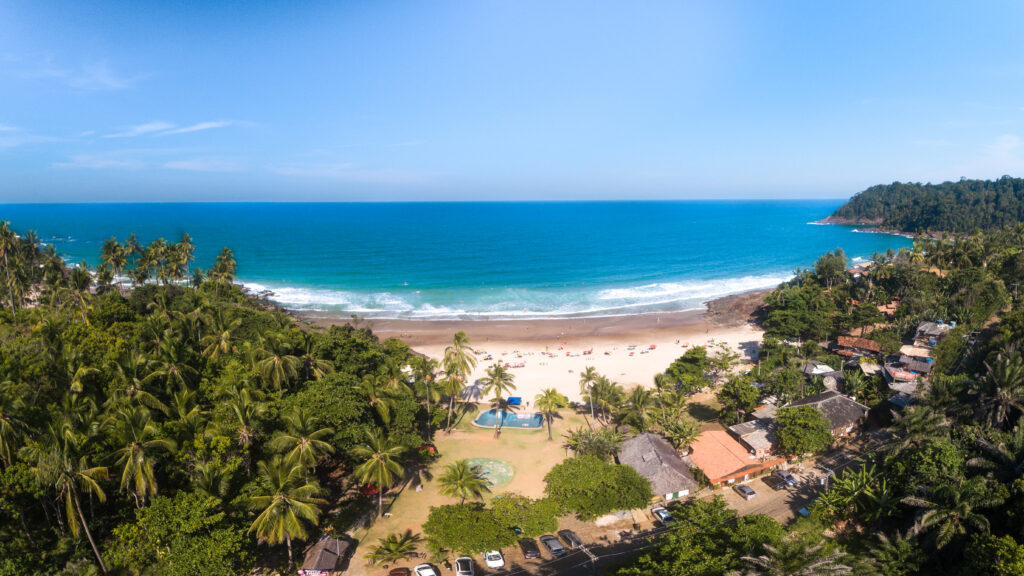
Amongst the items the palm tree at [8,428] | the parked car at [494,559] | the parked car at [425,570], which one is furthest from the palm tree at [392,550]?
the palm tree at [8,428]

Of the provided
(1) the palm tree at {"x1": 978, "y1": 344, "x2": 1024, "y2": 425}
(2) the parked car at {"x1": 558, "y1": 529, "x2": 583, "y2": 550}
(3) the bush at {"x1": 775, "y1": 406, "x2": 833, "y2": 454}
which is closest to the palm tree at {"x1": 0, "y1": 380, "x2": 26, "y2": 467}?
(2) the parked car at {"x1": 558, "y1": 529, "x2": 583, "y2": 550}

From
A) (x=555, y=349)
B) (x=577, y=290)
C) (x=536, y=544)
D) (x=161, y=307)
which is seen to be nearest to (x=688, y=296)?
(x=577, y=290)

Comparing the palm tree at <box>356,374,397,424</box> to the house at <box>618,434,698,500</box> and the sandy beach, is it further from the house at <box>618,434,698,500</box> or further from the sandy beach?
the sandy beach

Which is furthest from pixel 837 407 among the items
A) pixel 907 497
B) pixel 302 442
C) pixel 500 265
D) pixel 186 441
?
pixel 500 265

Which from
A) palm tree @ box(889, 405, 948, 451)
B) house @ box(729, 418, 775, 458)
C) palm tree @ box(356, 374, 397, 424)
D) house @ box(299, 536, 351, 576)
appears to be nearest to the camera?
house @ box(299, 536, 351, 576)

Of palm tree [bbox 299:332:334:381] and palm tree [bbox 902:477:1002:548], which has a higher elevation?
palm tree [bbox 299:332:334:381]

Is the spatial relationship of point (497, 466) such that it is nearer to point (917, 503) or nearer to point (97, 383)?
point (917, 503)
